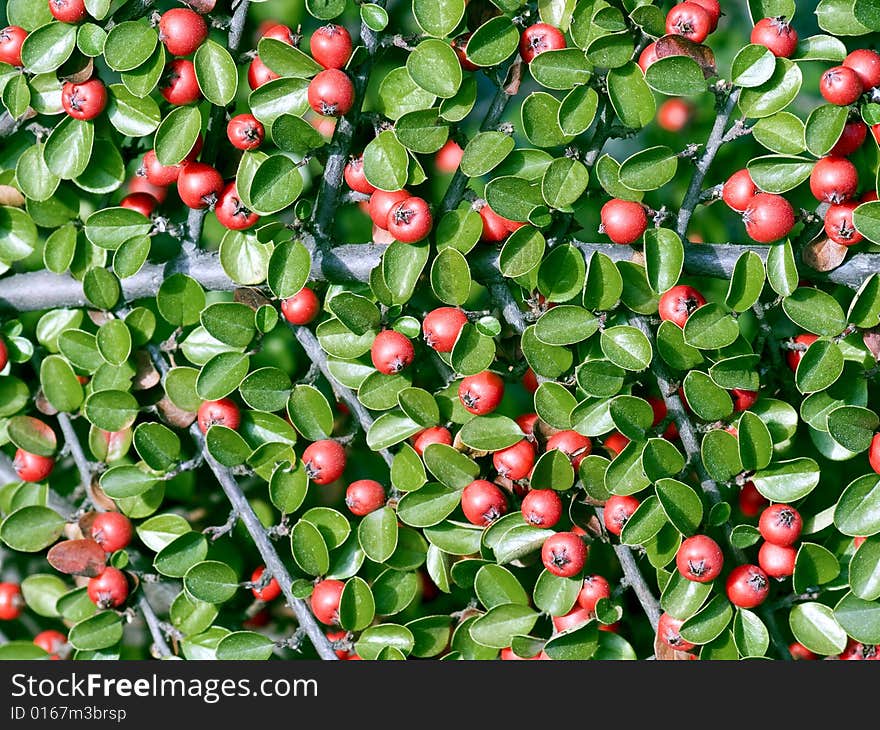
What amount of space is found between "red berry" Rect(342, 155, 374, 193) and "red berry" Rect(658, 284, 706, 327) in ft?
2.08

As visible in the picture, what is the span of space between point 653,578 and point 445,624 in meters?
0.54

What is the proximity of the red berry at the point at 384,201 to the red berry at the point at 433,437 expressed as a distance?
0.43 meters

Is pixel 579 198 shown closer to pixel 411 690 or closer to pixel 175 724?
pixel 411 690

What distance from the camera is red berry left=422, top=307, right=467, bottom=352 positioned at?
1656 millimetres

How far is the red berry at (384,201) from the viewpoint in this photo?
168cm

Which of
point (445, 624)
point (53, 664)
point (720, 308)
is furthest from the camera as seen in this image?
point (53, 664)

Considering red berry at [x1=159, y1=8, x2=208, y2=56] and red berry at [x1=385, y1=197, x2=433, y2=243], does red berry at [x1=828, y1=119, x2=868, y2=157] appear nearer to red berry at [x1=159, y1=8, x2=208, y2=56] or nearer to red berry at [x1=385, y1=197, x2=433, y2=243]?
red berry at [x1=385, y1=197, x2=433, y2=243]

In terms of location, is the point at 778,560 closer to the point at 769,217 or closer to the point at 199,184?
the point at 769,217

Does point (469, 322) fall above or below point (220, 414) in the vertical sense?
above

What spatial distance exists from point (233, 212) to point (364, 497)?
0.65 meters

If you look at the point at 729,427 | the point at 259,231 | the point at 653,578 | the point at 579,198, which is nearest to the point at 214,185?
the point at 259,231

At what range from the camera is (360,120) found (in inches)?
67.1

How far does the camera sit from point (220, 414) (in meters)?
1.80

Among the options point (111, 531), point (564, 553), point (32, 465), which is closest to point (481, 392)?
point (564, 553)
